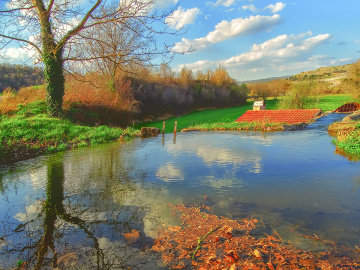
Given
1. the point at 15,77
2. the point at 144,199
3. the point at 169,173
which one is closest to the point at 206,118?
the point at 169,173

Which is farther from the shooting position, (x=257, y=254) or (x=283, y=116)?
(x=283, y=116)

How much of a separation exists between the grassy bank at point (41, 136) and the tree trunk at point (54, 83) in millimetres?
842

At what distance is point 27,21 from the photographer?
1254 cm

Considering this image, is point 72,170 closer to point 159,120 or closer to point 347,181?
point 347,181

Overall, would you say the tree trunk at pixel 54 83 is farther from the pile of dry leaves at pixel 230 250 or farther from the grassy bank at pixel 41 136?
the pile of dry leaves at pixel 230 250

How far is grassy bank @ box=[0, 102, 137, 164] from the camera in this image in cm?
1080

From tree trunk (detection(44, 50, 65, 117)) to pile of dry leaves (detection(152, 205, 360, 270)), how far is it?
1459cm

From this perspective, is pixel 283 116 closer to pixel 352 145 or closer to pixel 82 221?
pixel 352 145

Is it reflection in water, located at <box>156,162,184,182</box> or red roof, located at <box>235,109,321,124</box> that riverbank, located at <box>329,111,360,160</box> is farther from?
red roof, located at <box>235,109,321,124</box>

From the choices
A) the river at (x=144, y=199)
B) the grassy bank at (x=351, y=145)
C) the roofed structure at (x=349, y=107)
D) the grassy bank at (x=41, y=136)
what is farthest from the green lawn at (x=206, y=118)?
the river at (x=144, y=199)

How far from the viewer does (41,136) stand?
12.3 metres

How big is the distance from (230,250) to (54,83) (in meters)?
15.9

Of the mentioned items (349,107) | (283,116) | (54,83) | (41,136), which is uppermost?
(54,83)

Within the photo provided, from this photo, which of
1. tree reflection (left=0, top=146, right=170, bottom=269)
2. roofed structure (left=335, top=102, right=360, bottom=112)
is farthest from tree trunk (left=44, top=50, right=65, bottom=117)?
roofed structure (left=335, top=102, right=360, bottom=112)
